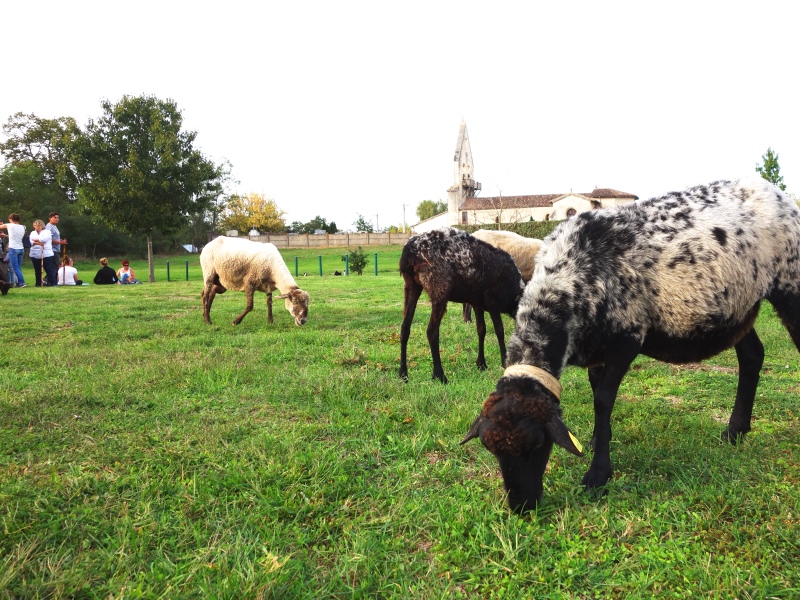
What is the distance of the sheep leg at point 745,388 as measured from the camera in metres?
3.79

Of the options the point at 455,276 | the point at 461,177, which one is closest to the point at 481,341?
the point at 455,276

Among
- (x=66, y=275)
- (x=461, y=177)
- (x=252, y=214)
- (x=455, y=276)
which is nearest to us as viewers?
(x=455, y=276)

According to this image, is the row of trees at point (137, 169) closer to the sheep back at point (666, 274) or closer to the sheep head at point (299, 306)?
the sheep head at point (299, 306)

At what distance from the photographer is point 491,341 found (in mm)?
7734

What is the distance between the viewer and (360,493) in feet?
9.96

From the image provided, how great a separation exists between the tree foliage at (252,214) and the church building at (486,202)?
20.6 metres

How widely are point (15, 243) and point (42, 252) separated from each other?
1593 mm

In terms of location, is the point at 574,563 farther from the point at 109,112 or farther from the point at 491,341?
the point at 109,112

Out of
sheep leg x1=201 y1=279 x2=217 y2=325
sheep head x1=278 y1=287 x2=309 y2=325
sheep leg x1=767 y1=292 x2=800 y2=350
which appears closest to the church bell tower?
sheep leg x1=201 y1=279 x2=217 y2=325

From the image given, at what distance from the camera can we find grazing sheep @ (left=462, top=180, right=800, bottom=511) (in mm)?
2809

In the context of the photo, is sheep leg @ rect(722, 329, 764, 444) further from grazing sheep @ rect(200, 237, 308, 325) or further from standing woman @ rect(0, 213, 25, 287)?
standing woman @ rect(0, 213, 25, 287)

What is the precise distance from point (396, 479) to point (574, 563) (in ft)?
3.96

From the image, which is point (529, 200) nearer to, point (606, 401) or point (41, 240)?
point (41, 240)

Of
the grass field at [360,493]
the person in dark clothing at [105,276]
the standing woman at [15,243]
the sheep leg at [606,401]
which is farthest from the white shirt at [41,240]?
the sheep leg at [606,401]
